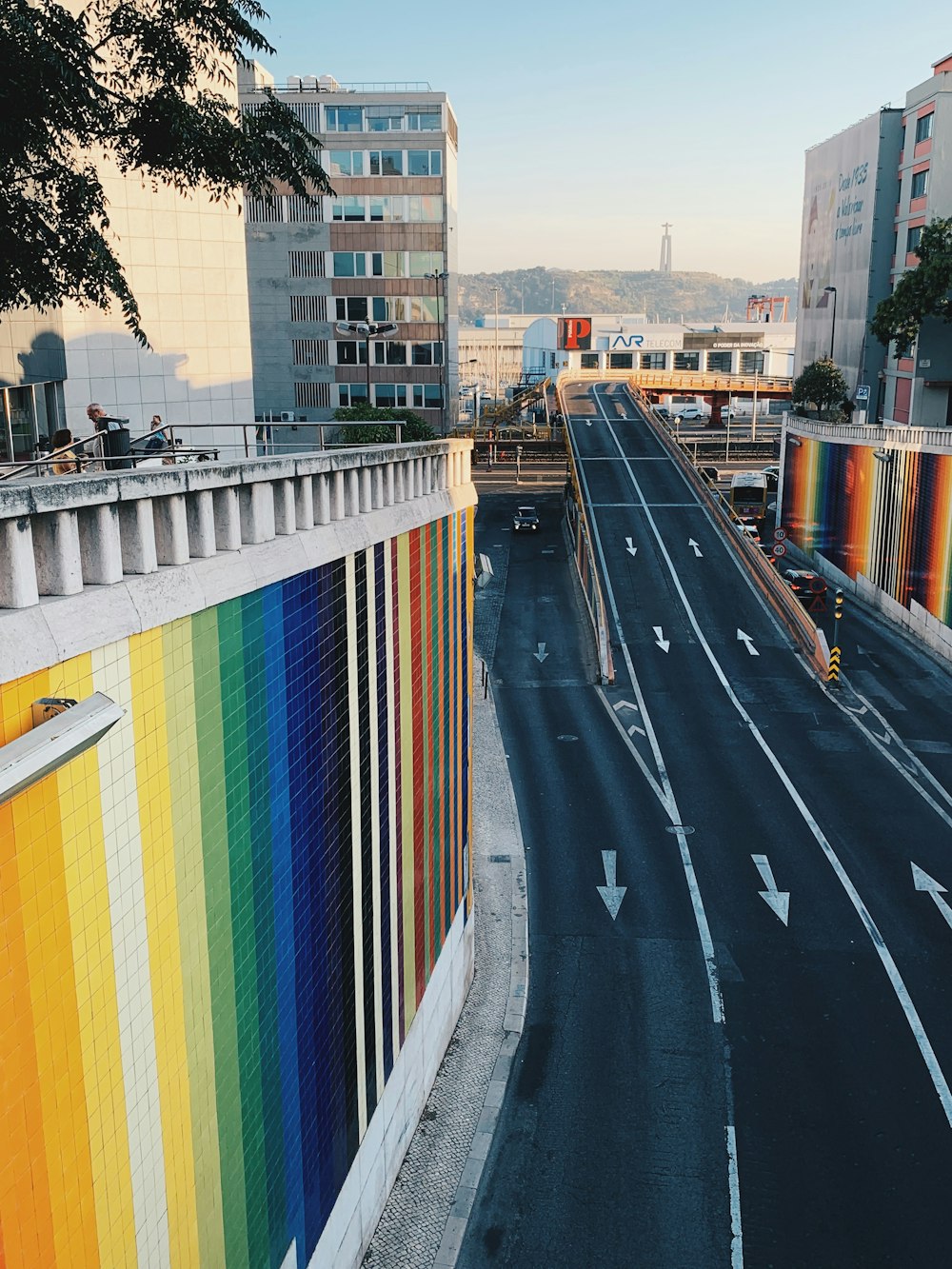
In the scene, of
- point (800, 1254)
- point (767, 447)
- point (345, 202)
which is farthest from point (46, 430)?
point (767, 447)

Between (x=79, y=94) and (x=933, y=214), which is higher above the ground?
(x=933, y=214)

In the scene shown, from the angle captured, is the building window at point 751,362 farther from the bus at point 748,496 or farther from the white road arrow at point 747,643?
the white road arrow at point 747,643

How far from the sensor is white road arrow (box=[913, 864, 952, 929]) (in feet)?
76.1

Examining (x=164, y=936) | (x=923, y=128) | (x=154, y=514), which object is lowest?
(x=164, y=936)

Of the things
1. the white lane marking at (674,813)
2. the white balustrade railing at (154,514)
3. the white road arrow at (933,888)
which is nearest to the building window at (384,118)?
the white lane marking at (674,813)

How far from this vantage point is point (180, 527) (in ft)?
28.5

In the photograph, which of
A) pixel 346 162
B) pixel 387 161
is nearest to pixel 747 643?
pixel 387 161

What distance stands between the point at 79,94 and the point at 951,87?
66144 mm

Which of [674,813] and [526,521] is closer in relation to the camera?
[674,813]

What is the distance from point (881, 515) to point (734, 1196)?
131 ft

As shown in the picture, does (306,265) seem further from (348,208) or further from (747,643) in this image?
(747,643)

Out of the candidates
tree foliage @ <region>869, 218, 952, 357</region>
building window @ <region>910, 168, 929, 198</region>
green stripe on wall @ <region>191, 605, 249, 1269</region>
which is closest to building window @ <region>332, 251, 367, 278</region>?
tree foliage @ <region>869, 218, 952, 357</region>

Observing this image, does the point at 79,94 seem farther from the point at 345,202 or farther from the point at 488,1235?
the point at 345,202

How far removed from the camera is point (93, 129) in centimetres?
1656
